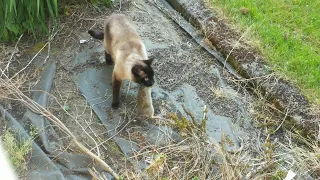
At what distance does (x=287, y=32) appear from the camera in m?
Answer: 5.03

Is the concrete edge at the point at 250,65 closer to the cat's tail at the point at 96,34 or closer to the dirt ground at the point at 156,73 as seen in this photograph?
the dirt ground at the point at 156,73

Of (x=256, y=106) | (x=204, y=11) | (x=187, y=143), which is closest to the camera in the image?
(x=187, y=143)

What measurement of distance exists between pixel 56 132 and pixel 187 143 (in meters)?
1.15

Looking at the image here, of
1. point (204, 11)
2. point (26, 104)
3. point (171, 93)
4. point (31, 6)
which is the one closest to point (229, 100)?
point (171, 93)

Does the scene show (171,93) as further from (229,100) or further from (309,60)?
(309,60)

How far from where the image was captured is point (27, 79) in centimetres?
443

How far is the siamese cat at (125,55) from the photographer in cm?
376

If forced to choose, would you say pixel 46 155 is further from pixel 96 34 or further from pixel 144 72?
pixel 96 34

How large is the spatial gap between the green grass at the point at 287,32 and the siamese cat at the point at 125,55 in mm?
1475

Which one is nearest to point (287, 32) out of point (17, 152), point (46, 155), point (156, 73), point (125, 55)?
point (156, 73)

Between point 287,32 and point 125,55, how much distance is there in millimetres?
2022

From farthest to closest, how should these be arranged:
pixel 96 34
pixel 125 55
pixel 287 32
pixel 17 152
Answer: pixel 287 32
pixel 96 34
pixel 125 55
pixel 17 152

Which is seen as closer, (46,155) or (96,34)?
(46,155)

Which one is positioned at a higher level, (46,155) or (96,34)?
(96,34)
